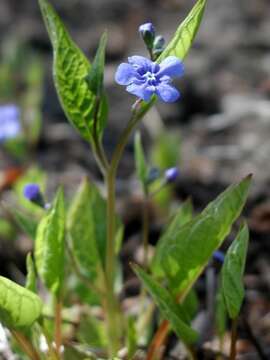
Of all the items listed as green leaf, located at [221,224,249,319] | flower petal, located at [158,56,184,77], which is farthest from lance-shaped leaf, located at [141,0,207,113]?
green leaf, located at [221,224,249,319]

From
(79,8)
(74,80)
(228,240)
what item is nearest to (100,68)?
(74,80)

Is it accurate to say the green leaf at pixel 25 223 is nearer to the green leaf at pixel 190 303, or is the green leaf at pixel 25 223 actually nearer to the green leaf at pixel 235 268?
the green leaf at pixel 190 303

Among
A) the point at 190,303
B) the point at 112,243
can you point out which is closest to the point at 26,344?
the point at 112,243

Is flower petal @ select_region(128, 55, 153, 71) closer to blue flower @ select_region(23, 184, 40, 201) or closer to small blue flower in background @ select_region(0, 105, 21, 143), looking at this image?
blue flower @ select_region(23, 184, 40, 201)

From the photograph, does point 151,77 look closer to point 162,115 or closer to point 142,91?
point 142,91

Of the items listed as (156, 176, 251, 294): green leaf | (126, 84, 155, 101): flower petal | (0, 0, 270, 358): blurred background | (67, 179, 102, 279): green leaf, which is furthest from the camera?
(0, 0, 270, 358): blurred background

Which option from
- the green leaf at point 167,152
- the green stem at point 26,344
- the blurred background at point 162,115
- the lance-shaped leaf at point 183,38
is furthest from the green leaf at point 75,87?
the green leaf at point 167,152

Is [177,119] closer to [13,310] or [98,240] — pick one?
[98,240]

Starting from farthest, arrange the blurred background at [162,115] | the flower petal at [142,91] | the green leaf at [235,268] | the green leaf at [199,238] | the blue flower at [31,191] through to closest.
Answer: the blurred background at [162,115] < the blue flower at [31,191] < the green leaf at [199,238] < the green leaf at [235,268] < the flower petal at [142,91]
